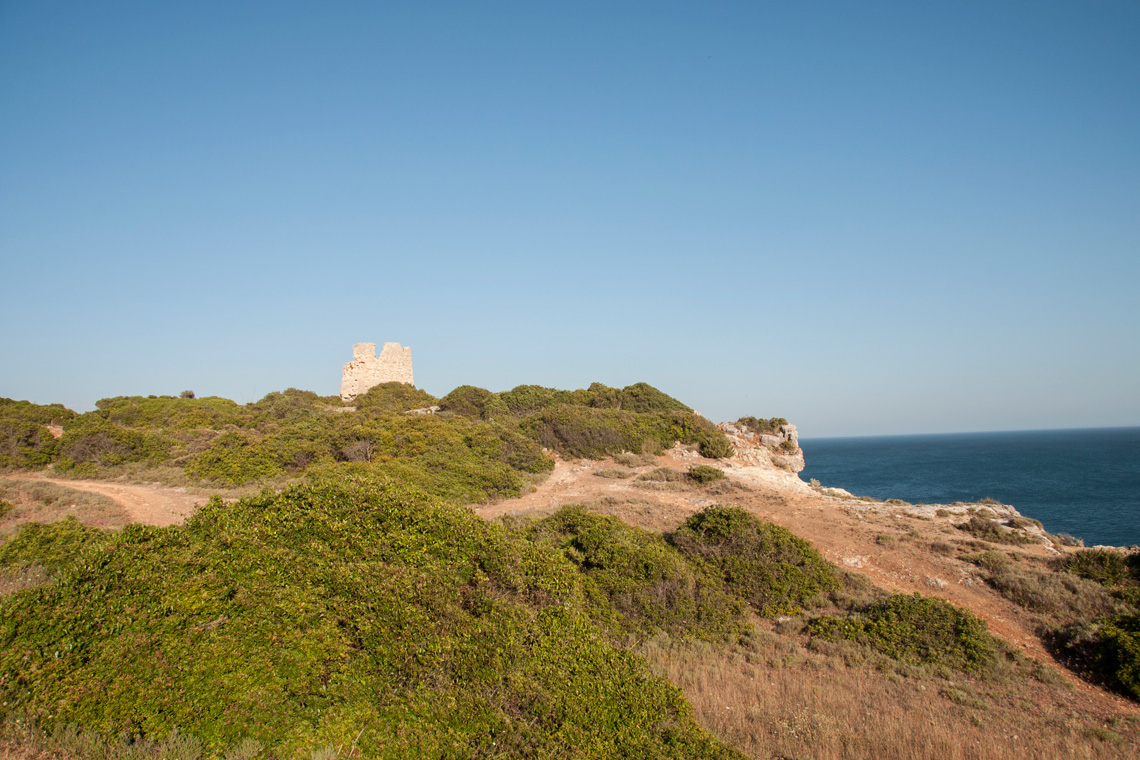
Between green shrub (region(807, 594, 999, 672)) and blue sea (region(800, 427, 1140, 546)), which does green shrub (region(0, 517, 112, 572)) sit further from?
blue sea (region(800, 427, 1140, 546))

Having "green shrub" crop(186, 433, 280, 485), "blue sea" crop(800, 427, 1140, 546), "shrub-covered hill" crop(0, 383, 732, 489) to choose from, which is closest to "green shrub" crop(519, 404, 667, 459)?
"shrub-covered hill" crop(0, 383, 732, 489)

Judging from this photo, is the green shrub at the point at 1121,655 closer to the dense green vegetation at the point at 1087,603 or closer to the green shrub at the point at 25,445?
the dense green vegetation at the point at 1087,603

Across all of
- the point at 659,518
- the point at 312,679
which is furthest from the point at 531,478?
the point at 312,679

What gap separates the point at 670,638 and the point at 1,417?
28223 millimetres

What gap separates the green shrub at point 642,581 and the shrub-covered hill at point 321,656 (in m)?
2.82

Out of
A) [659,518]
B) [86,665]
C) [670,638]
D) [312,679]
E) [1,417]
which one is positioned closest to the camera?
[86,665]

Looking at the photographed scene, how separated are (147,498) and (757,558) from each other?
52.0 ft

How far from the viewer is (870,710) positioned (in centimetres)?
601

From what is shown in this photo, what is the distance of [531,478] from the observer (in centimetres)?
2027

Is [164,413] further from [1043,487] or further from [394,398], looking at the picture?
[1043,487]

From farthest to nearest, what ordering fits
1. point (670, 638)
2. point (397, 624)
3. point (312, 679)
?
point (670, 638) → point (397, 624) → point (312, 679)

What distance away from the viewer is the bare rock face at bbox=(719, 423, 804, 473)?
26.8 metres

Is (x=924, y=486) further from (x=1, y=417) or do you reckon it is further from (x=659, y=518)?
(x=1, y=417)

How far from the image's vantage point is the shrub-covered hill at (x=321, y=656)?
4.07 metres
